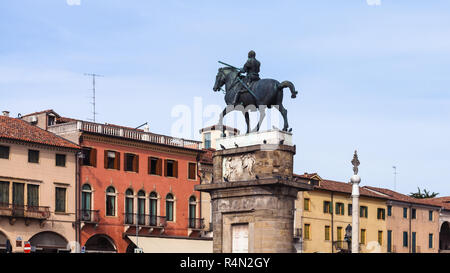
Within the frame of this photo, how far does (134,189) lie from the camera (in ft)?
236

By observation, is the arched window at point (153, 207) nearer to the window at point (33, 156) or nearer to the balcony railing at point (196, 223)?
the balcony railing at point (196, 223)

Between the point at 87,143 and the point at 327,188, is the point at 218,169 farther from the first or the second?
the point at 327,188

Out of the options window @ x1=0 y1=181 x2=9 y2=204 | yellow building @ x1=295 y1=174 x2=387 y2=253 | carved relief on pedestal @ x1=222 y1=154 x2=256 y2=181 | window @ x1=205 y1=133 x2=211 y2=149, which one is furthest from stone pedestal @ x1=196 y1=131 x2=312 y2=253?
window @ x1=205 y1=133 x2=211 y2=149

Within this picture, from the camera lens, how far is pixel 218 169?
40125mm

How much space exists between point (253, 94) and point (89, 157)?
31996 mm

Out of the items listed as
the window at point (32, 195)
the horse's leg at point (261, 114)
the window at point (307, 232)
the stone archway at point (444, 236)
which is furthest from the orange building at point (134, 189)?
the stone archway at point (444, 236)

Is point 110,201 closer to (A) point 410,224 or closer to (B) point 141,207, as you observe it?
(B) point 141,207

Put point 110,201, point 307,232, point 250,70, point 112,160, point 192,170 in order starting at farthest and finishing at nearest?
point 307,232, point 192,170, point 112,160, point 110,201, point 250,70

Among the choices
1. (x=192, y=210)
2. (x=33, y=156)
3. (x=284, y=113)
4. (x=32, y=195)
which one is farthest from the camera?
(x=192, y=210)

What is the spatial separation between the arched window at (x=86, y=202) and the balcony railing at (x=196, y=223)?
10846 millimetres

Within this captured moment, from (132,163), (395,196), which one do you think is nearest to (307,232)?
(395,196)

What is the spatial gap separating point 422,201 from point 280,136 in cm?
6752

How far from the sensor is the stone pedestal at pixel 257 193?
37562 mm

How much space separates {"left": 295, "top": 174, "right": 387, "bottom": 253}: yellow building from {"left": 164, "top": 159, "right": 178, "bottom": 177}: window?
1483 centimetres
